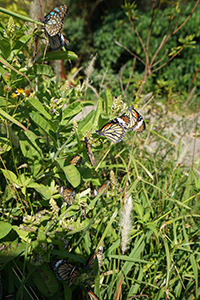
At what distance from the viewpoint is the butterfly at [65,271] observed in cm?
127

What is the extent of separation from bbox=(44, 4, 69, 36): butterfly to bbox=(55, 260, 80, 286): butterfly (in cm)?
135

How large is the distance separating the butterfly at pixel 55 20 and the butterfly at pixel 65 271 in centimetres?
135

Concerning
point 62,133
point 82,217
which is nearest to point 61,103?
point 62,133

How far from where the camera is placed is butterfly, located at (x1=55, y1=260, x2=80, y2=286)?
4.15 feet

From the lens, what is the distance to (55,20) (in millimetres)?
1365

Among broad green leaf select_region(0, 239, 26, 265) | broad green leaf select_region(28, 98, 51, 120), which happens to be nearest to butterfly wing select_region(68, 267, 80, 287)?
broad green leaf select_region(0, 239, 26, 265)

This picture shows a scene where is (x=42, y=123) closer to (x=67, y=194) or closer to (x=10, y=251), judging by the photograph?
(x=67, y=194)

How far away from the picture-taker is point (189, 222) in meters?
1.91

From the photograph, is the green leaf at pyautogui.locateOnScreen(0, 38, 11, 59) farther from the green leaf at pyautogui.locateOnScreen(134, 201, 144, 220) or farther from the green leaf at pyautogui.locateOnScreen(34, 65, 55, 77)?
the green leaf at pyautogui.locateOnScreen(134, 201, 144, 220)

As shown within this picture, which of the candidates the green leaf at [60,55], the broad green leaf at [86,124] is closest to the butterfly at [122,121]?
the broad green leaf at [86,124]

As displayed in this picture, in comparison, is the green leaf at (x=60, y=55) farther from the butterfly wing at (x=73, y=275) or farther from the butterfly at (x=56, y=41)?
the butterfly wing at (x=73, y=275)

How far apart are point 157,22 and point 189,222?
636 cm

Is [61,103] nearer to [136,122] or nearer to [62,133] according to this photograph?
[62,133]

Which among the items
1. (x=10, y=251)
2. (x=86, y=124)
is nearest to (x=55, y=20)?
(x=86, y=124)
